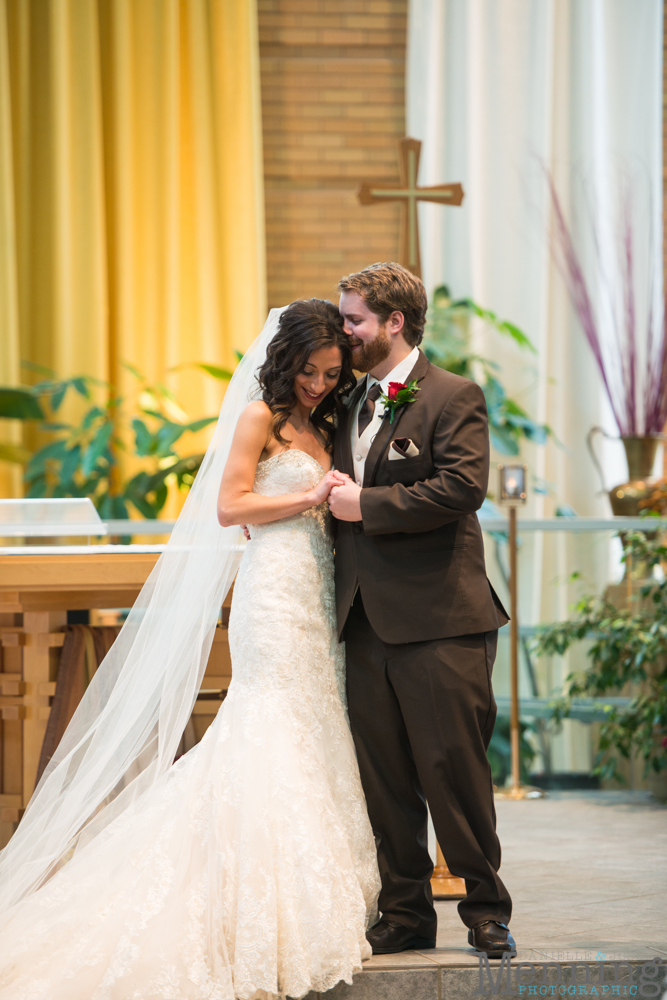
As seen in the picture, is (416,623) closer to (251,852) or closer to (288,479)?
(288,479)

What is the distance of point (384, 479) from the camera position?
2551 mm

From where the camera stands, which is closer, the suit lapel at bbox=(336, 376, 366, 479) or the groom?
the groom

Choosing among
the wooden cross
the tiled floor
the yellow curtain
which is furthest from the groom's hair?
the yellow curtain

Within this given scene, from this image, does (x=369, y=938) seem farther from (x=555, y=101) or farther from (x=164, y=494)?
(x=555, y=101)

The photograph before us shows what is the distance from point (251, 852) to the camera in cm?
230

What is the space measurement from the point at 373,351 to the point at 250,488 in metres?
0.48

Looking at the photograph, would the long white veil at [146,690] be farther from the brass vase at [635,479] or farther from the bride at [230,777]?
the brass vase at [635,479]

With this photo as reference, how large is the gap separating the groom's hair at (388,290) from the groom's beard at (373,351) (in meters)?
0.05

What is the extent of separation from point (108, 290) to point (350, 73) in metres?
2.07

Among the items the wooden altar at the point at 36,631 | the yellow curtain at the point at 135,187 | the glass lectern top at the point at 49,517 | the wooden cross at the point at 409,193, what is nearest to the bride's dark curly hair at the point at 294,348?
the wooden altar at the point at 36,631

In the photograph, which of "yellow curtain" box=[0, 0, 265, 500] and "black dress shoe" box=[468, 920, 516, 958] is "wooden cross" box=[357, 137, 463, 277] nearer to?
"black dress shoe" box=[468, 920, 516, 958]

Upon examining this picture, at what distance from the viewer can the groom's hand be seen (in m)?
2.45

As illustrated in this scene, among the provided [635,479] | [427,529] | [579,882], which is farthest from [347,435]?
[635,479]

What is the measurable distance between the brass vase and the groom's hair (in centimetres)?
302
